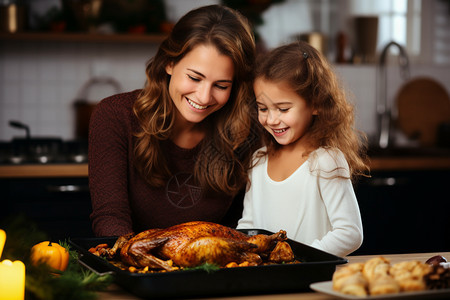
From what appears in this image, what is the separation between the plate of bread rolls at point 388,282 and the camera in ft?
3.12

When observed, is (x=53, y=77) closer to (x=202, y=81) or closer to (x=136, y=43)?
(x=136, y=43)

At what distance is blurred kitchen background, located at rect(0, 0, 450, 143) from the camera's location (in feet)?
12.0

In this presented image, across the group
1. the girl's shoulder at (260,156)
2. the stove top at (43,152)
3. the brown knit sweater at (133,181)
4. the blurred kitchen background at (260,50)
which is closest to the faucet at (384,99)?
the blurred kitchen background at (260,50)

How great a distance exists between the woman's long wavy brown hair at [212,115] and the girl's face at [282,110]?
12 centimetres

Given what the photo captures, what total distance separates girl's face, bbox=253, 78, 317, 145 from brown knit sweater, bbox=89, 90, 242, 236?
32cm

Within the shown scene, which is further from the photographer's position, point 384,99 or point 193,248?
point 384,99

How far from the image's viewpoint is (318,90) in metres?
1.79

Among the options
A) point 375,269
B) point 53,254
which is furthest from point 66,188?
point 375,269

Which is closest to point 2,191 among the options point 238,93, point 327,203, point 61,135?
point 61,135

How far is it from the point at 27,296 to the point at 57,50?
3.04 metres

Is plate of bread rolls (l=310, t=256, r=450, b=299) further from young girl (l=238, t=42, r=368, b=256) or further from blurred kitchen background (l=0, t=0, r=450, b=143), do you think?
blurred kitchen background (l=0, t=0, r=450, b=143)

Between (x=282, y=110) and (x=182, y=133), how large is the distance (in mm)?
401

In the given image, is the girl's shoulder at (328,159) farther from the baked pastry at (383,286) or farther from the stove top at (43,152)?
the stove top at (43,152)

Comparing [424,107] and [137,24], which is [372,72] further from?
[137,24]
